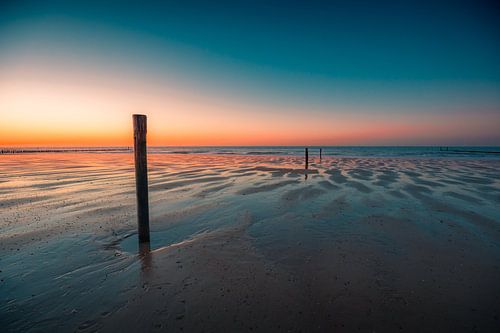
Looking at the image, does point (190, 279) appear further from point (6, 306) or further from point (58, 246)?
point (58, 246)

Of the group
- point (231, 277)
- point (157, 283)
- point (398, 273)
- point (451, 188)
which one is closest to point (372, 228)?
point (398, 273)

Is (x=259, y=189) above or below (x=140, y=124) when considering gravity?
below

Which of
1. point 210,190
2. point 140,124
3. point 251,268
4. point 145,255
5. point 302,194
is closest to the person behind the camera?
point 251,268

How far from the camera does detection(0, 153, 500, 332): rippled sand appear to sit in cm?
330

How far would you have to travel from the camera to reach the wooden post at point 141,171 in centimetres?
560

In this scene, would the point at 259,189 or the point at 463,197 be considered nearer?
the point at 463,197

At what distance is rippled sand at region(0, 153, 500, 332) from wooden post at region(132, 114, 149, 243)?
0.43 m

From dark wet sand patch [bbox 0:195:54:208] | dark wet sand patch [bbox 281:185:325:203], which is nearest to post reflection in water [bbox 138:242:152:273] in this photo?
dark wet sand patch [bbox 281:185:325:203]

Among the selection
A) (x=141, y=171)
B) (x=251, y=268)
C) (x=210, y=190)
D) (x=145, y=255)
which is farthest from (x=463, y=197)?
(x=141, y=171)

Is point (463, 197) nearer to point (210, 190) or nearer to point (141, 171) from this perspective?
point (210, 190)

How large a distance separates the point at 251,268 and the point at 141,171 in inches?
134

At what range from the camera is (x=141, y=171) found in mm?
5812

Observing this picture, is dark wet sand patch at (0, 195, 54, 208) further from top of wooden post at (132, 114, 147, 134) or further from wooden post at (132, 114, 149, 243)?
top of wooden post at (132, 114, 147, 134)

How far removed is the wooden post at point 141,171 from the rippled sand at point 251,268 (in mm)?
430
